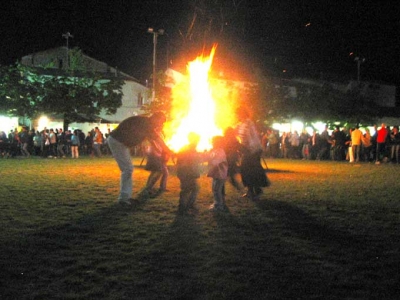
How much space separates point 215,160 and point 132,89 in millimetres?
46781

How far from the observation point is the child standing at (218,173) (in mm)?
9344

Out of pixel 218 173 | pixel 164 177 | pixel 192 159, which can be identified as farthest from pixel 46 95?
pixel 192 159

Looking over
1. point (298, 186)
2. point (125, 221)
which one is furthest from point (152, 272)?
point (298, 186)

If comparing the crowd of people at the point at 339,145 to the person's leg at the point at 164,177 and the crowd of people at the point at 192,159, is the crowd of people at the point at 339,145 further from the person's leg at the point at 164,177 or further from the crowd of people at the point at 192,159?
the person's leg at the point at 164,177

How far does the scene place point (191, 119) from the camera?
67.2 ft

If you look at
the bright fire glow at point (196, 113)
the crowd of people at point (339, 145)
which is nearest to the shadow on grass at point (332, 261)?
the bright fire glow at point (196, 113)

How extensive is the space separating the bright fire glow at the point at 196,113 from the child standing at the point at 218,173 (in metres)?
9.12

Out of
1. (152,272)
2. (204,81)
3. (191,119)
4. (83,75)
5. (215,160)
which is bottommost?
(152,272)

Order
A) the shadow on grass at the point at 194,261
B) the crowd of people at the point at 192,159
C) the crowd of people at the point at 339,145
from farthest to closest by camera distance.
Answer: the crowd of people at the point at 339,145 < the crowd of people at the point at 192,159 < the shadow on grass at the point at 194,261

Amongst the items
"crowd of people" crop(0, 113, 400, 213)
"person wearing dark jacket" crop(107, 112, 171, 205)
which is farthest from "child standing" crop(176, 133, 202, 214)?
"person wearing dark jacket" crop(107, 112, 171, 205)

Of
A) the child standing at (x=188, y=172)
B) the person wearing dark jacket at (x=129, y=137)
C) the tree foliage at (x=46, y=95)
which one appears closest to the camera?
the child standing at (x=188, y=172)

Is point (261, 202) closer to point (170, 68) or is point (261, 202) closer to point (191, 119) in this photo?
point (191, 119)

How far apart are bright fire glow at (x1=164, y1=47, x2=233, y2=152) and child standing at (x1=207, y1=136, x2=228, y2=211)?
29.9ft

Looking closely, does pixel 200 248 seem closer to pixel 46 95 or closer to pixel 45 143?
pixel 45 143
